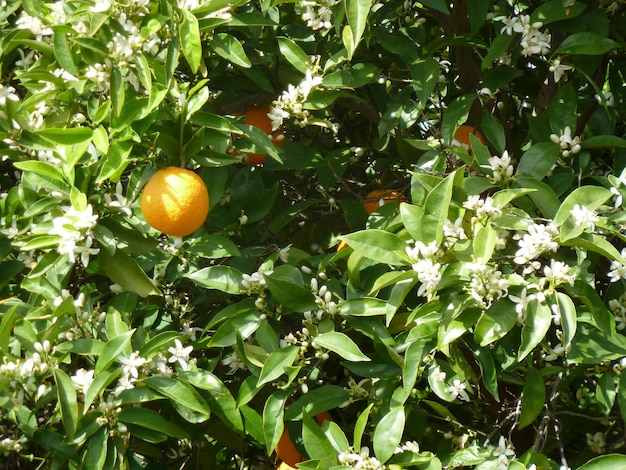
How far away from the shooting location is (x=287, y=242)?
219cm

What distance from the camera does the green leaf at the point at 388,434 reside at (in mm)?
1610

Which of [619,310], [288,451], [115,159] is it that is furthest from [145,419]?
[619,310]

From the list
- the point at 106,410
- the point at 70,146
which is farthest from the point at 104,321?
the point at 70,146

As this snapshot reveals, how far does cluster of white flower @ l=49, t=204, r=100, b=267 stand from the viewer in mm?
1578

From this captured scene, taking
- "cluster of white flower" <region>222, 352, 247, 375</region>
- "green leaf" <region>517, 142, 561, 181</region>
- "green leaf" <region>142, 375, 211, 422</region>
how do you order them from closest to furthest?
"green leaf" <region>142, 375, 211, 422</region> < "green leaf" <region>517, 142, 561, 181</region> < "cluster of white flower" <region>222, 352, 247, 375</region>

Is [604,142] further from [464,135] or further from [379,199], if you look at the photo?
[379,199]

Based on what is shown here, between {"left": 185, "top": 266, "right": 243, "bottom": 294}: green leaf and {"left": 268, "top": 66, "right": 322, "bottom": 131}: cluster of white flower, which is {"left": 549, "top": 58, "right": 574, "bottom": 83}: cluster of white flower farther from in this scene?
{"left": 185, "top": 266, "right": 243, "bottom": 294}: green leaf

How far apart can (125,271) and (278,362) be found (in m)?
0.34

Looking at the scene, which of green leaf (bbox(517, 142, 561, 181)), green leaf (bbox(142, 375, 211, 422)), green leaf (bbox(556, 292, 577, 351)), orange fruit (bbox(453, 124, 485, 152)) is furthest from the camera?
orange fruit (bbox(453, 124, 485, 152))

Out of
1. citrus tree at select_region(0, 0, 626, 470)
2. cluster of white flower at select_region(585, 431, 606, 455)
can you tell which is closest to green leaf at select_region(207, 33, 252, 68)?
citrus tree at select_region(0, 0, 626, 470)

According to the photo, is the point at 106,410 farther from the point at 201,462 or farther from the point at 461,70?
the point at 461,70

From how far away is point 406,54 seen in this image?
1.97 m

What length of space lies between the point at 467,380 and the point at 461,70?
75 centimetres

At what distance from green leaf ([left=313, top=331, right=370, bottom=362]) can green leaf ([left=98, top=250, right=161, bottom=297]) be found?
0.33 metres
